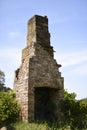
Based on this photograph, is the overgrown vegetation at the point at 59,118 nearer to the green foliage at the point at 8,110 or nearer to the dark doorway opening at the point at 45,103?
the green foliage at the point at 8,110

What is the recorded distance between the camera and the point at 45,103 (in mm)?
14203

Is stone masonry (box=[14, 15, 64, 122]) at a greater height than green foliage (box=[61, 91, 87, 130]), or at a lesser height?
greater

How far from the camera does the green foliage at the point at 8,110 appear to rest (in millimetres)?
11742

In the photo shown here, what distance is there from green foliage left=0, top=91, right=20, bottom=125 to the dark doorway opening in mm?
1761

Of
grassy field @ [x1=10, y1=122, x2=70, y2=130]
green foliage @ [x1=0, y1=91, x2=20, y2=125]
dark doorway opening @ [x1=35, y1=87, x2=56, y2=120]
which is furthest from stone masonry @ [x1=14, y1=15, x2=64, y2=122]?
grassy field @ [x1=10, y1=122, x2=70, y2=130]

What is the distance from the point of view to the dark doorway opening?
13.7 m

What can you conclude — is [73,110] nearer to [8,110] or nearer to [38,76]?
[38,76]

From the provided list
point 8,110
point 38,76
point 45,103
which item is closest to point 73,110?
point 45,103

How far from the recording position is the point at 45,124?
37.4 ft

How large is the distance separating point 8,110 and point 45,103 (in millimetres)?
3091

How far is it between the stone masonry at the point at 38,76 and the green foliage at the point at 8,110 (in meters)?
0.40

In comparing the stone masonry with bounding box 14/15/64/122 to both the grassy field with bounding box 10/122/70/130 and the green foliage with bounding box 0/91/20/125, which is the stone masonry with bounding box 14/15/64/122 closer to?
the green foliage with bounding box 0/91/20/125

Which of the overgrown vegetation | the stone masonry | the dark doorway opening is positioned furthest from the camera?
the dark doorway opening

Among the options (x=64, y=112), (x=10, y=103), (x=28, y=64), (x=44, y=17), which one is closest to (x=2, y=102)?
(x=10, y=103)
